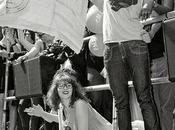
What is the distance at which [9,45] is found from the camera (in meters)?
3.74

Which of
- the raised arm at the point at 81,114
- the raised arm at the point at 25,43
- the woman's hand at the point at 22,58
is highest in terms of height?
the raised arm at the point at 25,43

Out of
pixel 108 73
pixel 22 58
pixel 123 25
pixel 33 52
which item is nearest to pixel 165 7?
pixel 123 25

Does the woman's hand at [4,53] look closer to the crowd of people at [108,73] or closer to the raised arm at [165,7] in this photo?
the crowd of people at [108,73]

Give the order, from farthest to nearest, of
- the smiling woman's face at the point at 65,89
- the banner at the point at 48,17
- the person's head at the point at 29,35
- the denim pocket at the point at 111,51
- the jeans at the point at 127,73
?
the person's head at the point at 29,35 → the smiling woman's face at the point at 65,89 → the banner at the point at 48,17 → the denim pocket at the point at 111,51 → the jeans at the point at 127,73

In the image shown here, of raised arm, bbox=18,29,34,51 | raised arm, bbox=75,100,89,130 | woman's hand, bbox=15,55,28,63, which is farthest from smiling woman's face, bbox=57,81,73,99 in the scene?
raised arm, bbox=18,29,34,51

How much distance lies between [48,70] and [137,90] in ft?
4.20

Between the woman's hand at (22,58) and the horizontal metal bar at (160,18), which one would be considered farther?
the woman's hand at (22,58)

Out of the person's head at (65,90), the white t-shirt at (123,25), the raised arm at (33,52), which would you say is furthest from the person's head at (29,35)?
the white t-shirt at (123,25)

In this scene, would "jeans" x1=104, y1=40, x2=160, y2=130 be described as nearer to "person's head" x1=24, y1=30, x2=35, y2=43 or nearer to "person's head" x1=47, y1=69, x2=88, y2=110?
"person's head" x1=47, y1=69, x2=88, y2=110

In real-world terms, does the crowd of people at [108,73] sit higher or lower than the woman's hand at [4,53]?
lower

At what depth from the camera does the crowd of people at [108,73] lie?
2.07 metres

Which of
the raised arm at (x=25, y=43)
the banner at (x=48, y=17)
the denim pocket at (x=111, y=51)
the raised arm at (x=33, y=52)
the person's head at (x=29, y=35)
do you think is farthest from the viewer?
the person's head at (x=29, y=35)

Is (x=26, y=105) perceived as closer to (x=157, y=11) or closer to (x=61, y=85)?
(x=61, y=85)

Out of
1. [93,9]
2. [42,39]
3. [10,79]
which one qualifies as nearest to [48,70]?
[42,39]
